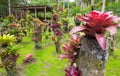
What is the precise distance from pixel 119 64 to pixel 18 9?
17819 mm

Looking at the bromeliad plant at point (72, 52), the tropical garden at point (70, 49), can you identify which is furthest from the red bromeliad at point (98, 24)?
the bromeliad plant at point (72, 52)

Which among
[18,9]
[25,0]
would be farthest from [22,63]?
[25,0]

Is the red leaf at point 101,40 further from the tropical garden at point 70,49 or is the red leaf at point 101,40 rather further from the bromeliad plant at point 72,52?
the bromeliad plant at point 72,52

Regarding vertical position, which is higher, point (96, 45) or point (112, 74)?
point (96, 45)

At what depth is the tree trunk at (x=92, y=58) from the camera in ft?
6.25

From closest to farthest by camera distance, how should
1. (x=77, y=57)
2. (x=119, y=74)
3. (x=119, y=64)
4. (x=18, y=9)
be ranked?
(x=77, y=57) < (x=119, y=74) < (x=119, y=64) < (x=18, y=9)

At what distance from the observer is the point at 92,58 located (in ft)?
6.42

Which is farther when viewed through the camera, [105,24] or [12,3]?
[12,3]

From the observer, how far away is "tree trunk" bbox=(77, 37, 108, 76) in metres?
1.91

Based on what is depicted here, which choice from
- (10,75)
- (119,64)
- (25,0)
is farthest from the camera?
(25,0)

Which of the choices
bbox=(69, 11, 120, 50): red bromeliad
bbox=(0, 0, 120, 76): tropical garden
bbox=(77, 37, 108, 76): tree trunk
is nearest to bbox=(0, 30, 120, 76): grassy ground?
bbox=(0, 0, 120, 76): tropical garden

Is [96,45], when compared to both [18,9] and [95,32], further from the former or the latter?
[18,9]

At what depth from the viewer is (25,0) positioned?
2797cm

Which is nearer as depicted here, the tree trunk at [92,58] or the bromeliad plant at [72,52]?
the tree trunk at [92,58]
